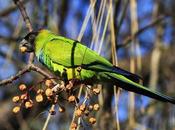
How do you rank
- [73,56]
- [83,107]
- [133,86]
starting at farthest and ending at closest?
[73,56], [133,86], [83,107]

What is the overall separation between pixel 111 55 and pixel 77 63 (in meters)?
0.73

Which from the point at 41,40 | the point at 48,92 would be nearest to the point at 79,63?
the point at 41,40

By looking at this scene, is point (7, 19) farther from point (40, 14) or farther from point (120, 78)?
point (120, 78)

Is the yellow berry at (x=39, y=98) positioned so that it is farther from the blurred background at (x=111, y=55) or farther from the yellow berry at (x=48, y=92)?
the blurred background at (x=111, y=55)

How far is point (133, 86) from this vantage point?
1.91 m

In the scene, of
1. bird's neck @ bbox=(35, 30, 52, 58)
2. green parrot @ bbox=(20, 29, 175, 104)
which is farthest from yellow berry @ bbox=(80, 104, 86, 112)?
bird's neck @ bbox=(35, 30, 52, 58)

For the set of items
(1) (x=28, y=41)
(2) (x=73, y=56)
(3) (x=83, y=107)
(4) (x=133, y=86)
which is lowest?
(3) (x=83, y=107)

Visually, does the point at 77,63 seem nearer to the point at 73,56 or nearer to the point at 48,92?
the point at 73,56

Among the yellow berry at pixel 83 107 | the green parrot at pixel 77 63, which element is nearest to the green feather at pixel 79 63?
the green parrot at pixel 77 63

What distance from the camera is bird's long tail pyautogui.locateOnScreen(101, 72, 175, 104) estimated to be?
1778 millimetres

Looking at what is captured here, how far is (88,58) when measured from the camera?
2246mm

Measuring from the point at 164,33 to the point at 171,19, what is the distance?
15 centimetres

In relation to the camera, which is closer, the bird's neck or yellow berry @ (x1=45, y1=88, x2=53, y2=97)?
yellow berry @ (x1=45, y1=88, x2=53, y2=97)

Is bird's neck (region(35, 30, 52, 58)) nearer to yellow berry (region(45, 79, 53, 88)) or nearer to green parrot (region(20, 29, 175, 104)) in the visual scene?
green parrot (region(20, 29, 175, 104))
